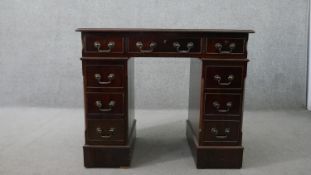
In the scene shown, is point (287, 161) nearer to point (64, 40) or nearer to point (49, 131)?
point (49, 131)

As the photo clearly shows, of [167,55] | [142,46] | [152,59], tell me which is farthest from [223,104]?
[152,59]

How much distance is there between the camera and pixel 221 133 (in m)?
2.22

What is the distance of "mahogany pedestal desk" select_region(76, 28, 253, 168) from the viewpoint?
209cm

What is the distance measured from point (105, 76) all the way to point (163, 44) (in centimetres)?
44

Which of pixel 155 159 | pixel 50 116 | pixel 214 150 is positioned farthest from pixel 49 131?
pixel 214 150

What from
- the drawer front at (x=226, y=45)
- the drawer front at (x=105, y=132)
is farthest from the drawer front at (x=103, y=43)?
the drawer front at (x=226, y=45)

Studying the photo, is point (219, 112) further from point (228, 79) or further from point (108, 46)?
point (108, 46)

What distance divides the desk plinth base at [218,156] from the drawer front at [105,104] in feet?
2.01

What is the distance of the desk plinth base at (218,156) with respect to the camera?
2.22 metres

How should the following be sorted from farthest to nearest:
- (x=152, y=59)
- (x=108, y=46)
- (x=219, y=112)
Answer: (x=152, y=59), (x=219, y=112), (x=108, y=46)

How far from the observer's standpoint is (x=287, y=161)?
7.82 feet

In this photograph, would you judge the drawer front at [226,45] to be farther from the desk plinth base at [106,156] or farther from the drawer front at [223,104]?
the desk plinth base at [106,156]

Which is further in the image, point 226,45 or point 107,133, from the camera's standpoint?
point 107,133

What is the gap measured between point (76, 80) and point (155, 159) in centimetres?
167
